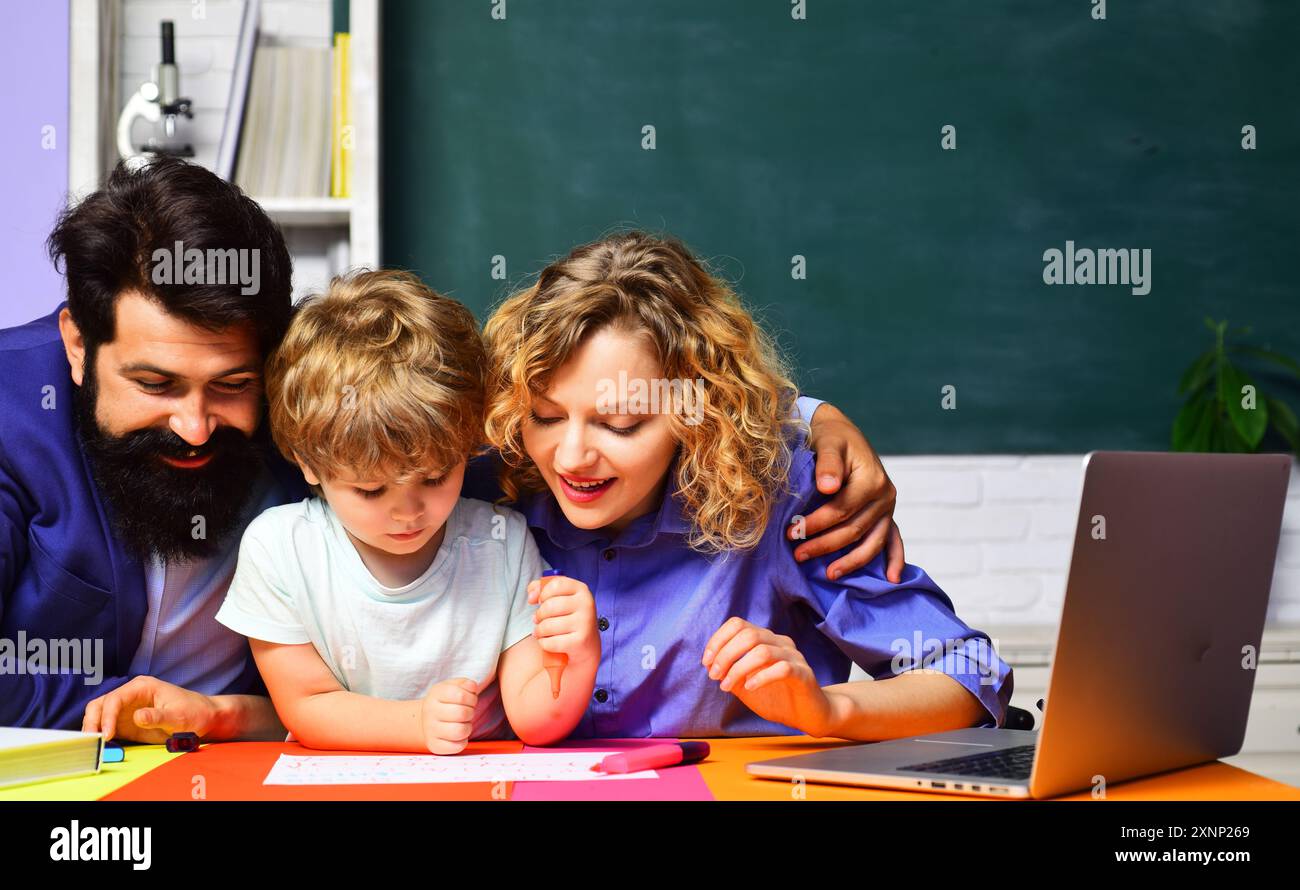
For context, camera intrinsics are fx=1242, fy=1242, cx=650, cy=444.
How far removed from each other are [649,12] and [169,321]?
198cm

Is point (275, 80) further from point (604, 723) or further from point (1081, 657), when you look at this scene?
point (1081, 657)

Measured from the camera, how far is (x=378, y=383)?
1.38 metres

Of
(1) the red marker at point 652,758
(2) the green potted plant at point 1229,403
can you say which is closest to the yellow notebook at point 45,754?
(1) the red marker at point 652,758

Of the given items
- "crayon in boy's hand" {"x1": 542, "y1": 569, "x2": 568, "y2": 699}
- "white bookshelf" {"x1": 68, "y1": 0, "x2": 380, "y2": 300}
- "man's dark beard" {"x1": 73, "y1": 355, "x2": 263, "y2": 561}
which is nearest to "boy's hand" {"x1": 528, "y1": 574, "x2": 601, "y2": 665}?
"crayon in boy's hand" {"x1": 542, "y1": 569, "x2": 568, "y2": 699}

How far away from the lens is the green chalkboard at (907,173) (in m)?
3.09

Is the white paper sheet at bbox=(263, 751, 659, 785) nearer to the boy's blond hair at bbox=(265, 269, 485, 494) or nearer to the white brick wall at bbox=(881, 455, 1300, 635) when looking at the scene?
the boy's blond hair at bbox=(265, 269, 485, 494)

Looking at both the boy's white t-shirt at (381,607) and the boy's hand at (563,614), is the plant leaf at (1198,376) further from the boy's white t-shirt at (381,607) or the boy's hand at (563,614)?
the boy's hand at (563,614)

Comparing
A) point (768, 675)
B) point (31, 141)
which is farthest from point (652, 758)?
point (31, 141)

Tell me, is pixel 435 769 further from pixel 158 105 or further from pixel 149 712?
pixel 158 105

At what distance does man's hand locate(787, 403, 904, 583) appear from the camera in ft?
5.02

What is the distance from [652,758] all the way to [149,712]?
552mm

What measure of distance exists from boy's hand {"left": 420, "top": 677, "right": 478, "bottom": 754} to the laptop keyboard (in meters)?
0.44

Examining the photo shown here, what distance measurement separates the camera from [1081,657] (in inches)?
39.2
